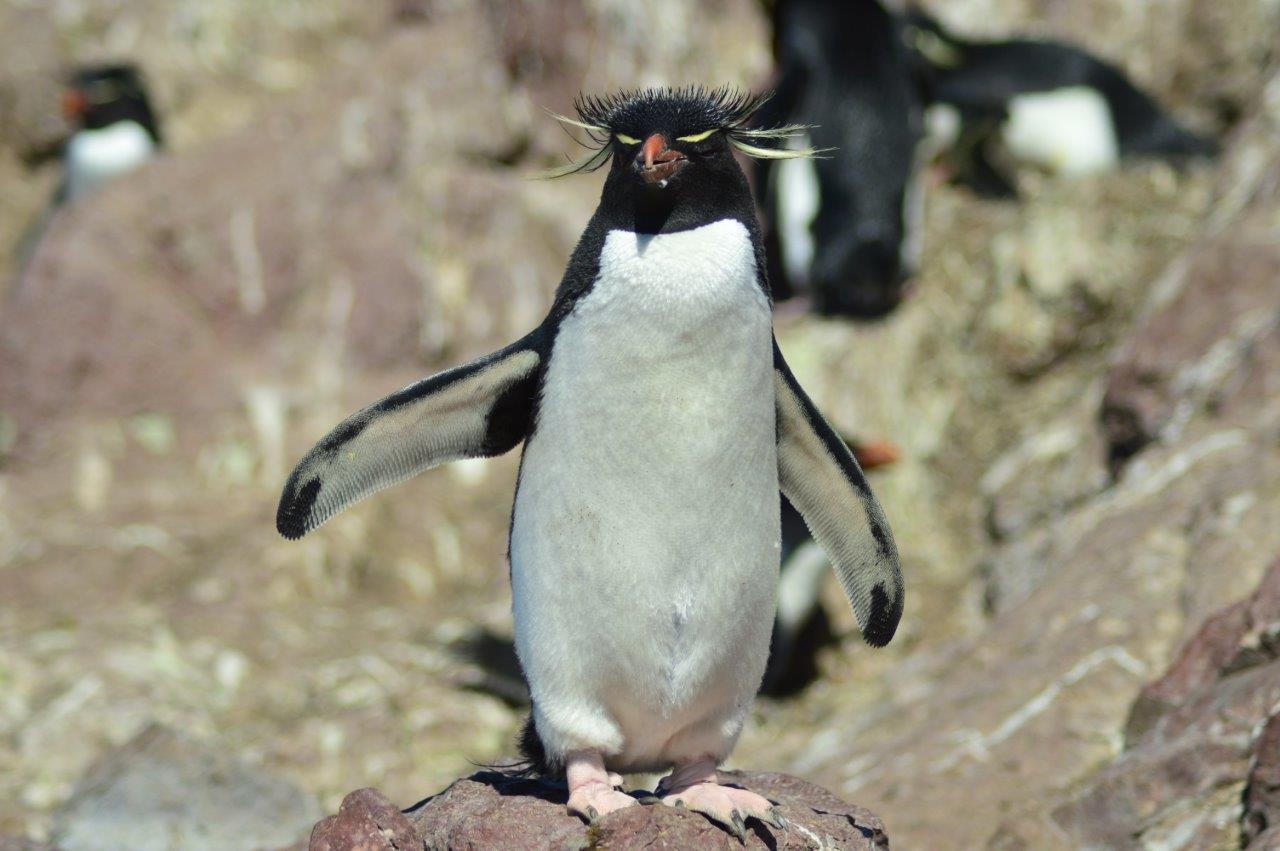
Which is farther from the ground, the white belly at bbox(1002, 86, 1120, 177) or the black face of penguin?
the black face of penguin

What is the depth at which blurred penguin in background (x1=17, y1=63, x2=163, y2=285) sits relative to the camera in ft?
32.6

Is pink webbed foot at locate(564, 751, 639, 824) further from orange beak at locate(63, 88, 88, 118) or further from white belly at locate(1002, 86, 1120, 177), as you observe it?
orange beak at locate(63, 88, 88, 118)

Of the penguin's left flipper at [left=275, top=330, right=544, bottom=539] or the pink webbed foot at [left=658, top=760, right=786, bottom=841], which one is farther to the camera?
the penguin's left flipper at [left=275, top=330, right=544, bottom=539]

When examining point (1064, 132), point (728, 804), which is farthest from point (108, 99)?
point (728, 804)

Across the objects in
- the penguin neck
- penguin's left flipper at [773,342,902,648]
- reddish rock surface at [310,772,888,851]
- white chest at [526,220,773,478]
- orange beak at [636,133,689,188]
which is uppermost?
orange beak at [636,133,689,188]

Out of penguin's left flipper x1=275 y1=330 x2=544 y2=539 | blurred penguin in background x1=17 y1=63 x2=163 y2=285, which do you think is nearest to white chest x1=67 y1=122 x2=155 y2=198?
blurred penguin in background x1=17 y1=63 x2=163 y2=285

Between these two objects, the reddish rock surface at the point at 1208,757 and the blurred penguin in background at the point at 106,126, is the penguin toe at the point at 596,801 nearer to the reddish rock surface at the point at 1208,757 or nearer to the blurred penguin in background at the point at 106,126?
the reddish rock surface at the point at 1208,757

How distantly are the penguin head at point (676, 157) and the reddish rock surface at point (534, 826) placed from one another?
117 centimetres

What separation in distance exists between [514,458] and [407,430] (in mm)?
4399

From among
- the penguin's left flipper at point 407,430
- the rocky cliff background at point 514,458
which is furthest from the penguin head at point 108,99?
the penguin's left flipper at point 407,430

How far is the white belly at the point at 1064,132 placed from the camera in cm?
808

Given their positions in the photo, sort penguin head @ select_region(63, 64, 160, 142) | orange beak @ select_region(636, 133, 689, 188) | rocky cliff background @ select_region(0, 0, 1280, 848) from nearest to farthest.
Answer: orange beak @ select_region(636, 133, 689, 188) < rocky cliff background @ select_region(0, 0, 1280, 848) < penguin head @ select_region(63, 64, 160, 142)

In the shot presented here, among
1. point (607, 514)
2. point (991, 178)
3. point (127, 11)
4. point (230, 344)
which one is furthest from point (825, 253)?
point (127, 11)

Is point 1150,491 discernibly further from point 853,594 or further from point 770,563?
point 770,563
